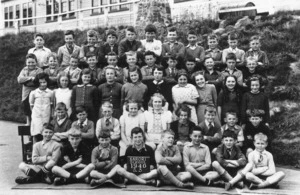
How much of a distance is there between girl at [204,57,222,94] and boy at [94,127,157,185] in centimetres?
195

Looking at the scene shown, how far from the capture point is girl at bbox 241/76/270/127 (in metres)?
7.85

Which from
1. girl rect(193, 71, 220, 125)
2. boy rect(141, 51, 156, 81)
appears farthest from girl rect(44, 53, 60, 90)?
girl rect(193, 71, 220, 125)

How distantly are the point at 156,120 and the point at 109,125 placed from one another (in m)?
0.82

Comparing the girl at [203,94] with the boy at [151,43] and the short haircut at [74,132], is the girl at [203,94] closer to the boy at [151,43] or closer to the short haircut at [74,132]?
the boy at [151,43]

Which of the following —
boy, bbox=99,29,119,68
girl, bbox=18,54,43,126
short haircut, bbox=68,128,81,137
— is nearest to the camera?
short haircut, bbox=68,128,81,137

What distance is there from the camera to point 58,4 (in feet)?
98.4

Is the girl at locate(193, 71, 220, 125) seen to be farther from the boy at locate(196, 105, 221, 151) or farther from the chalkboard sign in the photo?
the chalkboard sign

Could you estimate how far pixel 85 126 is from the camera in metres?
7.71

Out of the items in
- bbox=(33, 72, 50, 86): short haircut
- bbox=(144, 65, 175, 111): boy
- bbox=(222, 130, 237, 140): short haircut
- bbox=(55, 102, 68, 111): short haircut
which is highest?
bbox=(33, 72, 50, 86): short haircut

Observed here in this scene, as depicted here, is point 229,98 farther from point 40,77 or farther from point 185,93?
point 40,77

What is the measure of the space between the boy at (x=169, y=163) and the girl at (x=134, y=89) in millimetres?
1133

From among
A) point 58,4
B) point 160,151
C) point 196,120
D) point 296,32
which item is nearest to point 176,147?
point 160,151

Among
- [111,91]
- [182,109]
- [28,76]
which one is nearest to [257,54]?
[182,109]

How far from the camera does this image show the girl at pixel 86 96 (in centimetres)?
812
